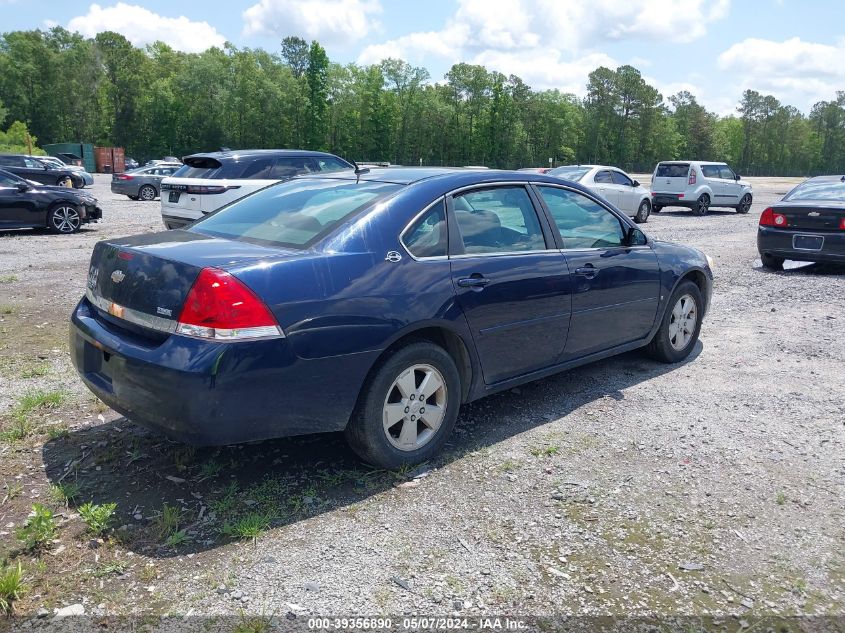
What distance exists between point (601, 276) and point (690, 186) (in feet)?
63.0

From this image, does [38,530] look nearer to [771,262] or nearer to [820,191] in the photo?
[771,262]

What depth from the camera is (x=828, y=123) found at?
129 metres

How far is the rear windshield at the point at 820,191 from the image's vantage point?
36.8ft

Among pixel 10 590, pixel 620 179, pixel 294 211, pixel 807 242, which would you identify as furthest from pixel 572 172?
pixel 10 590

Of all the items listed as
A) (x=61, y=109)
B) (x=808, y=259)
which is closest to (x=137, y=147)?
(x=61, y=109)

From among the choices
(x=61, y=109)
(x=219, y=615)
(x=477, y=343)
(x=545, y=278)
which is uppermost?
(x=61, y=109)

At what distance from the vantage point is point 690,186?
22312mm

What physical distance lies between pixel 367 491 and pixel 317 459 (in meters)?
0.49

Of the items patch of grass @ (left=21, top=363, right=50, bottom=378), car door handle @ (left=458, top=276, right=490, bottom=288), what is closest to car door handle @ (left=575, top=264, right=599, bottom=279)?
car door handle @ (left=458, top=276, right=490, bottom=288)

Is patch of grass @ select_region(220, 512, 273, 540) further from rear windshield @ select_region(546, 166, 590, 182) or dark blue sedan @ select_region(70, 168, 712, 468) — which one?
rear windshield @ select_region(546, 166, 590, 182)

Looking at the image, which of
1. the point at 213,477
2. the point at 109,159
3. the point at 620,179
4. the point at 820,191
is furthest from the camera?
the point at 109,159

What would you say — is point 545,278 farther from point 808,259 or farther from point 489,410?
point 808,259

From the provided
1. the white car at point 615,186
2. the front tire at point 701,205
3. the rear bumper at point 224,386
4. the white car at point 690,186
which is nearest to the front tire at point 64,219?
the white car at point 615,186

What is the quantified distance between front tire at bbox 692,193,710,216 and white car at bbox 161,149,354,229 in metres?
14.8
